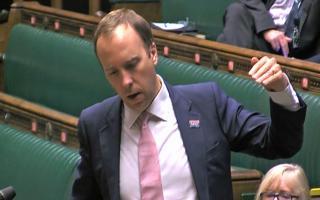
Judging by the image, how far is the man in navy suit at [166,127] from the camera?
1.04 meters

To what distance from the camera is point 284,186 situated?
1.40 m

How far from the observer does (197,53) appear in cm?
258

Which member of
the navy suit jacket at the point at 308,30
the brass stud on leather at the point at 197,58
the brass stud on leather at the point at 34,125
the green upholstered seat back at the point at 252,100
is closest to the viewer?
the green upholstered seat back at the point at 252,100

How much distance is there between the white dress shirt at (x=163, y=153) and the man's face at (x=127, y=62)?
0.21 ft

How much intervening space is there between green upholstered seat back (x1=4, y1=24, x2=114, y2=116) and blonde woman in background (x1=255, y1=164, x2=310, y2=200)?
1.42 metres

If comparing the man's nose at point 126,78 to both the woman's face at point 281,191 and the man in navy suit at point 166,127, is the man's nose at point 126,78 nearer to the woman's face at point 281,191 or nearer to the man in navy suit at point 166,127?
the man in navy suit at point 166,127

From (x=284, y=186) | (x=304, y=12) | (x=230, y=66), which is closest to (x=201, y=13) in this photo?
(x=304, y=12)

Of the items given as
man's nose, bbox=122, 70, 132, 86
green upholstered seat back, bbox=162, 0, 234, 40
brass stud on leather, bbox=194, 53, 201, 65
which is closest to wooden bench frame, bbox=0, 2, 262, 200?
brass stud on leather, bbox=194, 53, 201, 65

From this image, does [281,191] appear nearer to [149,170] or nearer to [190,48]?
[149,170]

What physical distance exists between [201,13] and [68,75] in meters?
0.87

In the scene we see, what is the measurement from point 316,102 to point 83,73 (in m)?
1.17

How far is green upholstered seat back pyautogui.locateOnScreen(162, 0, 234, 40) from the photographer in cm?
350

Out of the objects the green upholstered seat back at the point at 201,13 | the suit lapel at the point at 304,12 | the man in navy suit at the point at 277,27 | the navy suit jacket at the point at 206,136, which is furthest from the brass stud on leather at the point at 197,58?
the navy suit jacket at the point at 206,136

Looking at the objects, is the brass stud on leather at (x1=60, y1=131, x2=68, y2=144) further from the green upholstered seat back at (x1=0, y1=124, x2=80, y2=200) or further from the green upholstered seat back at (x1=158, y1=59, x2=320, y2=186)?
the green upholstered seat back at (x1=158, y1=59, x2=320, y2=186)
